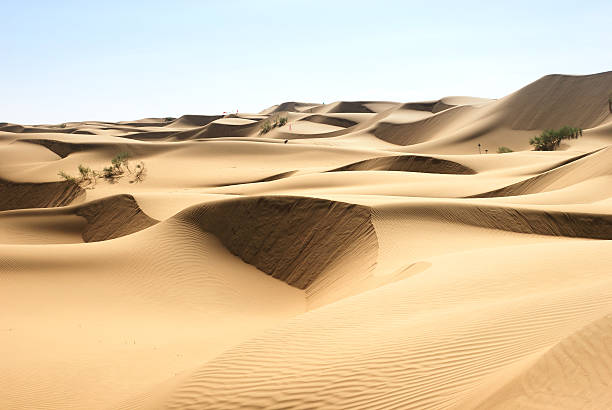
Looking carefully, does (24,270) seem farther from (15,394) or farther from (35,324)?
(15,394)

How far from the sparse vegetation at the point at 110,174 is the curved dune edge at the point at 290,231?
21064 millimetres

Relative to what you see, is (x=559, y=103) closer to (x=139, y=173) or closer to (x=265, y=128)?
(x=265, y=128)

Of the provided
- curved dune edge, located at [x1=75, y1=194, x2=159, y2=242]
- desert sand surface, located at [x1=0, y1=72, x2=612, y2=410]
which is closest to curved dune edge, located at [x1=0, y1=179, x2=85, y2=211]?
curved dune edge, located at [x1=75, y1=194, x2=159, y2=242]

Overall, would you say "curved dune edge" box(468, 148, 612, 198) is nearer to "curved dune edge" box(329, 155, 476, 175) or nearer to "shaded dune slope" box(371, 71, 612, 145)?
"curved dune edge" box(329, 155, 476, 175)

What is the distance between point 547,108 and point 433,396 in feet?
224

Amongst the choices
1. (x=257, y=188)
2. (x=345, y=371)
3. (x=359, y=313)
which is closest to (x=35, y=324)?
(x=359, y=313)

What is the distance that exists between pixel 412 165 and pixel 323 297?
24684 mm

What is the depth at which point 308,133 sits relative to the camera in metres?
81.0

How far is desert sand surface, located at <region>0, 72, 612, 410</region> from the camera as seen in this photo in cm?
532

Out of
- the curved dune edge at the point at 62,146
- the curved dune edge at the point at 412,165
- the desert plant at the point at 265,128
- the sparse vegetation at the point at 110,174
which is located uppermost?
the desert plant at the point at 265,128

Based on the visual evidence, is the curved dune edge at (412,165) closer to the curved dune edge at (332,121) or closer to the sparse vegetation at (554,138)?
the sparse vegetation at (554,138)

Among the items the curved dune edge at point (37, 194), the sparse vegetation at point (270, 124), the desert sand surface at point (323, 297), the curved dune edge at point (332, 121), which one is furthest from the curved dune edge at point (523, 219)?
the curved dune edge at point (332, 121)

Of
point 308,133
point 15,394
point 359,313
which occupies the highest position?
point 308,133

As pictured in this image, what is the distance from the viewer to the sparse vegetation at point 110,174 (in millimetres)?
35931
